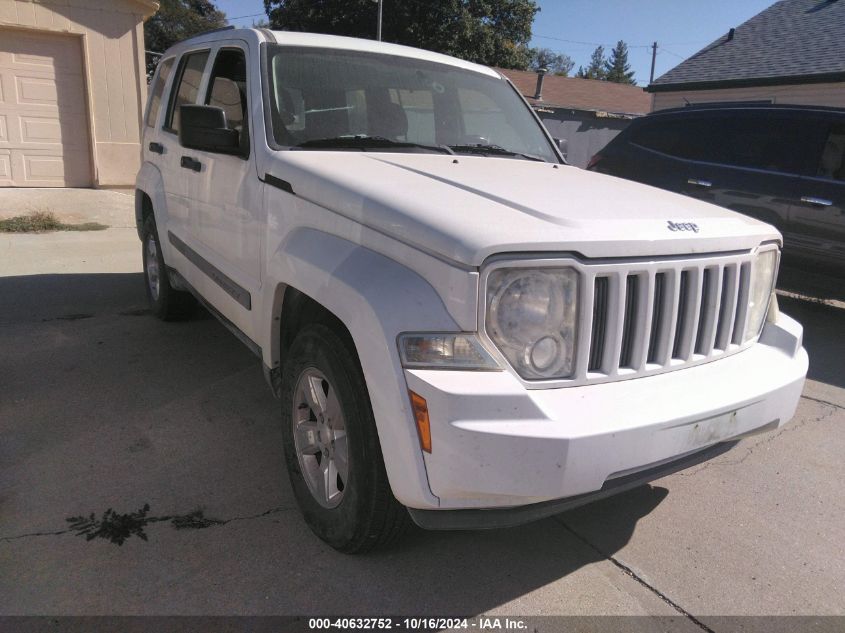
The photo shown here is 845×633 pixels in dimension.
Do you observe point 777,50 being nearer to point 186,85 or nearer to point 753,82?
point 753,82

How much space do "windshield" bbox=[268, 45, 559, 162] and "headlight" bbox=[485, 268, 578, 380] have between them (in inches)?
56.5

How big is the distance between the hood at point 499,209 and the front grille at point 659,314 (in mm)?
70

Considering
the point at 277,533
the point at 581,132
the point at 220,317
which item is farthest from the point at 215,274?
the point at 581,132

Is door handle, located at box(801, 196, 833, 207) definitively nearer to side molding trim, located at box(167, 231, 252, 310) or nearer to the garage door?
side molding trim, located at box(167, 231, 252, 310)

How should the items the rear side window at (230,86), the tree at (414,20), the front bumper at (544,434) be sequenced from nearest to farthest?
the front bumper at (544,434) → the rear side window at (230,86) → the tree at (414,20)

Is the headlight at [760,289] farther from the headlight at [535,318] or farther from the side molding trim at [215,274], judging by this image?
the side molding trim at [215,274]

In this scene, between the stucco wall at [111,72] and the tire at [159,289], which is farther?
the stucco wall at [111,72]

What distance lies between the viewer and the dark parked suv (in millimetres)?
5875

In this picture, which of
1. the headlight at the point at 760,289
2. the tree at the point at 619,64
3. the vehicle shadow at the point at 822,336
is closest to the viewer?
the headlight at the point at 760,289

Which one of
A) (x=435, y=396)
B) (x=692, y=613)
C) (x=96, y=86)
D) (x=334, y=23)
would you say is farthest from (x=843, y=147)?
(x=334, y=23)

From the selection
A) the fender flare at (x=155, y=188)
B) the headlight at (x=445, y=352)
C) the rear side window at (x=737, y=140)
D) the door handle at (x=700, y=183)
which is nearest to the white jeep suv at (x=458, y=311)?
the headlight at (x=445, y=352)

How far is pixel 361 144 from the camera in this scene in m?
3.24

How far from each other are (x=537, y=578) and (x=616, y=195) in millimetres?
1540

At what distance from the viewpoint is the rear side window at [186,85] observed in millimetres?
4293
